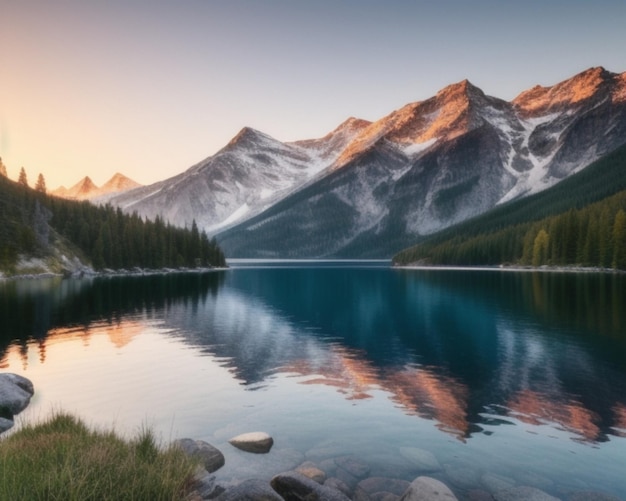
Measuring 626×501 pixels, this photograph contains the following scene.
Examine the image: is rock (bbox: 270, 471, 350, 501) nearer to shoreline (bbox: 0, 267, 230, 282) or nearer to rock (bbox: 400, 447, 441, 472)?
rock (bbox: 400, 447, 441, 472)

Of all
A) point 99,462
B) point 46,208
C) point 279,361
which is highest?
point 46,208

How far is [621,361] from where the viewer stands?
117 feet

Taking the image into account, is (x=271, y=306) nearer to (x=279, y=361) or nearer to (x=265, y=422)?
(x=279, y=361)

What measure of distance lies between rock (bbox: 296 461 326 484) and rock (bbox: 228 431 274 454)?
2.38m

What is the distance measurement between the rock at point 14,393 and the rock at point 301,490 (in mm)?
17071

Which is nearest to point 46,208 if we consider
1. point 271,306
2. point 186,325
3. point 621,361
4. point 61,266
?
point 61,266

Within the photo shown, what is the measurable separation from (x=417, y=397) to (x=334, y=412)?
593cm

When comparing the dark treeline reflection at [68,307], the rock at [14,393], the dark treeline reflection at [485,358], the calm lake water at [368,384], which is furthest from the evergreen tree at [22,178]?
the rock at [14,393]

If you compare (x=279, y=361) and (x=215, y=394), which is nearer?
(x=215, y=394)

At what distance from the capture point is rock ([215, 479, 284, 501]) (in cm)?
1268

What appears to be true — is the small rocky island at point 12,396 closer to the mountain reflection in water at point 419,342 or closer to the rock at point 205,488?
the mountain reflection in water at point 419,342

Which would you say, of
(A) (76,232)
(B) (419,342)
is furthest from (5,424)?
(A) (76,232)

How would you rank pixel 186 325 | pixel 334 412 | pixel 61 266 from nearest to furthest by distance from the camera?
1. pixel 334 412
2. pixel 186 325
3. pixel 61 266

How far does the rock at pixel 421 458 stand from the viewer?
18.6 meters
